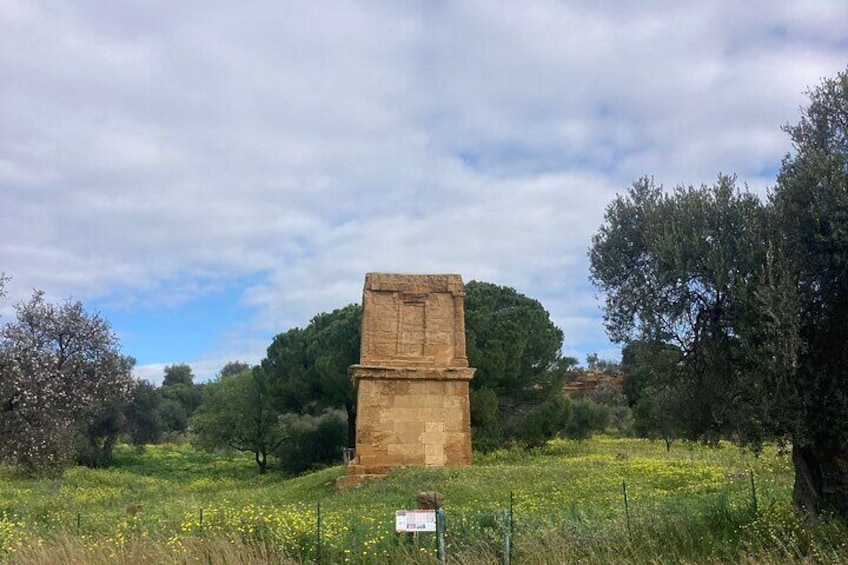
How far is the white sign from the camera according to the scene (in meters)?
7.16

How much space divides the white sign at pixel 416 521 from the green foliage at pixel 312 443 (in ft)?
87.7

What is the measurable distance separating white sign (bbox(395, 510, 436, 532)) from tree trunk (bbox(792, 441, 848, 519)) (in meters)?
4.42

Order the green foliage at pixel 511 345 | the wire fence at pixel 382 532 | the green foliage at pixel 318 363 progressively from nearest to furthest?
the wire fence at pixel 382 532, the green foliage at pixel 511 345, the green foliage at pixel 318 363

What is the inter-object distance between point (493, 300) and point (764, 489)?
20.7 metres

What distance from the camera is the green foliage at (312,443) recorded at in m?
33.7

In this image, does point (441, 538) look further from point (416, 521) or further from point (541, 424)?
point (541, 424)

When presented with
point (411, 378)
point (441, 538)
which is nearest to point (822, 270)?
point (441, 538)

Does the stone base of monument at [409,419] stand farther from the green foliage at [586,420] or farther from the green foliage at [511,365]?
the green foliage at [586,420]

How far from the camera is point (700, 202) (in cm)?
866

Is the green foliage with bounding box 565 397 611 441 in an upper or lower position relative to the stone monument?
lower

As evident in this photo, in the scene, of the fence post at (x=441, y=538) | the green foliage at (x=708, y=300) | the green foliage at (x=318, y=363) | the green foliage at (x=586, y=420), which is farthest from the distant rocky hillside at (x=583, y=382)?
the fence post at (x=441, y=538)

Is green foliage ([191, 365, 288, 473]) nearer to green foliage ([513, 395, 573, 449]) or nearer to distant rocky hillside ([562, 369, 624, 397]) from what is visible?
green foliage ([513, 395, 573, 449])

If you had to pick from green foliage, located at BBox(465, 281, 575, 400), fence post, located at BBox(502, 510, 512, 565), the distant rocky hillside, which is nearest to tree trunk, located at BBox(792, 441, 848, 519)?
fence post, located at BBox(502, 510, 512, 565)

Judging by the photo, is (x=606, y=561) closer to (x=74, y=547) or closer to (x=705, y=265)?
(x=705, y=265)
